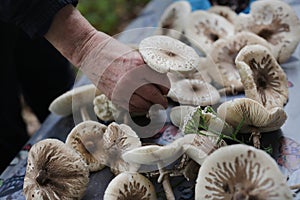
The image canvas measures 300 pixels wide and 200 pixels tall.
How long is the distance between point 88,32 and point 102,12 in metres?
2.37

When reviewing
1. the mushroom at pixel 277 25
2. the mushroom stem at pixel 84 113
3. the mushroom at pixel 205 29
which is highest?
the mushroom stem at pixel 84 113

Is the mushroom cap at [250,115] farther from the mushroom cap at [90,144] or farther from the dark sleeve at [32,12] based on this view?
the dark sleeve at [32,12]

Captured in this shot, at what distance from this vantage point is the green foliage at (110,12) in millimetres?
3486

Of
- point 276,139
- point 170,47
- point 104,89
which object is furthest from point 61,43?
point 276,139

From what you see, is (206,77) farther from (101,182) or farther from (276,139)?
(101,182)

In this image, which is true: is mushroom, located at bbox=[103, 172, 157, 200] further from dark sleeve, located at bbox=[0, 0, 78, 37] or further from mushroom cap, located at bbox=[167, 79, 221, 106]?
dark sleeve, located at bbox=[0, 0, 78, 37]

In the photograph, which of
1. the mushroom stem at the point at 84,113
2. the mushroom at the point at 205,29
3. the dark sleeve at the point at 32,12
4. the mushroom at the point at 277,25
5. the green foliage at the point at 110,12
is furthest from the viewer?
the green foliage at the point at 110,12

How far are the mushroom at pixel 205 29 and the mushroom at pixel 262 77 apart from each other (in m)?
0.37

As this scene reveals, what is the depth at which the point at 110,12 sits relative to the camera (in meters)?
3.62

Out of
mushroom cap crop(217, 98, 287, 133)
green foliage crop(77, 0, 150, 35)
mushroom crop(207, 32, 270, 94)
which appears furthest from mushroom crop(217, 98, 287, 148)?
green foliage crop(77, 0, 150, 35)

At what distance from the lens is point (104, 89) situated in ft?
4.21

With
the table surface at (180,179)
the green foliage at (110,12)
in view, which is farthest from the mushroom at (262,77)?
the green foliage at (110,12)

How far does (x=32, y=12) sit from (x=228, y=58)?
666 millimetres

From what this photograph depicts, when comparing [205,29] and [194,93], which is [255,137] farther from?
[205,29]
